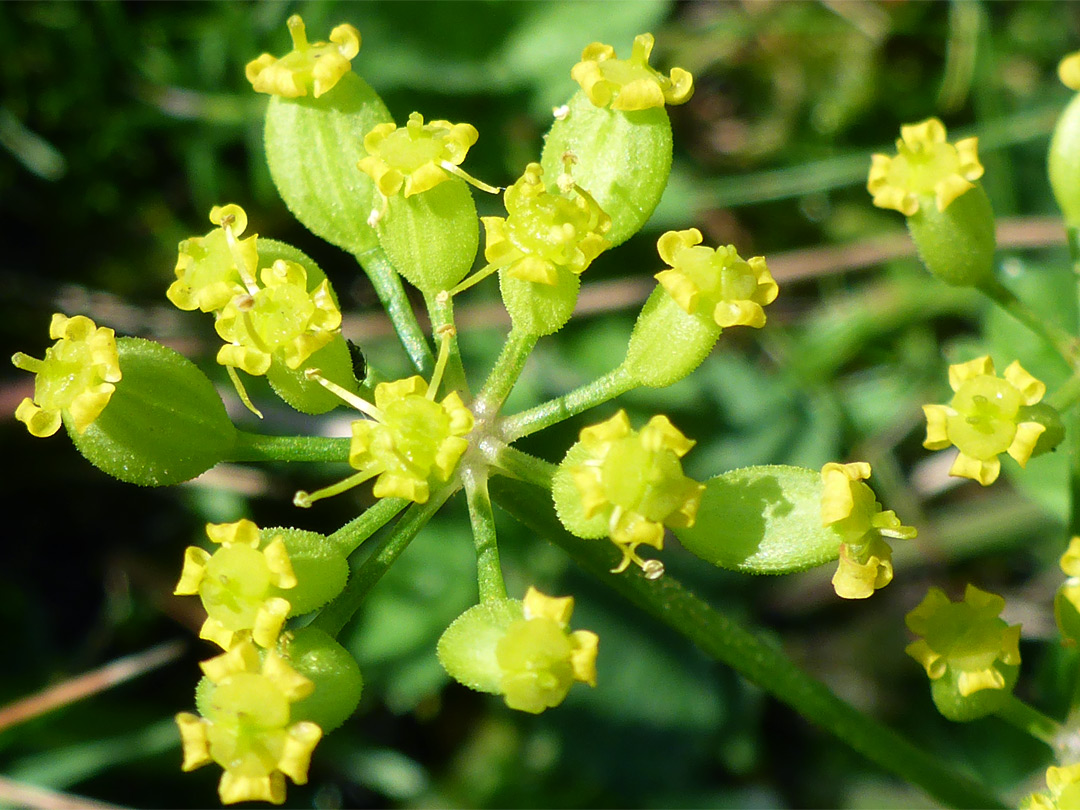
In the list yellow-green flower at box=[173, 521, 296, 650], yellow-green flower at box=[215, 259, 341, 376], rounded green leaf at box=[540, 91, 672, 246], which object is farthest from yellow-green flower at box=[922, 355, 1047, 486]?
yellow-green flower at box=[173, 521, 296, 650]

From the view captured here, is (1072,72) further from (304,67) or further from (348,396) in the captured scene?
(348,396)

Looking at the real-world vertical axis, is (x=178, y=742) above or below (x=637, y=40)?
below

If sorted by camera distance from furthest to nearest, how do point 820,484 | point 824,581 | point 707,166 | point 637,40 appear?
point 707,166 → point 824,581 → point 637,40 → point 820,484

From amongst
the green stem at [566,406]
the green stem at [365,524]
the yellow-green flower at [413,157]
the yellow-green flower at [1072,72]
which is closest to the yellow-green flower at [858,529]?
the green stem at [566,406]

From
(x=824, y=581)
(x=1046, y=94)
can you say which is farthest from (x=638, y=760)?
(x=1046, y=94)

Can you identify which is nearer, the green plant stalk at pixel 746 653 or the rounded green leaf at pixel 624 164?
the green plant stalk at pixel 746 653

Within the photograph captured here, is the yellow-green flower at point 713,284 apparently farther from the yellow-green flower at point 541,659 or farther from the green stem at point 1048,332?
the green stem at point 1048,332

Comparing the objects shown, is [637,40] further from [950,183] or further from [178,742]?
[178,742]
